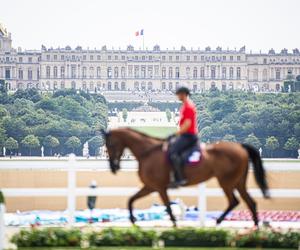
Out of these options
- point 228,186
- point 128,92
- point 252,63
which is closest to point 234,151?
point 228,186

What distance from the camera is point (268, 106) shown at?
262 feet

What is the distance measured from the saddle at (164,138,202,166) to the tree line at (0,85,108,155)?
54815 mm

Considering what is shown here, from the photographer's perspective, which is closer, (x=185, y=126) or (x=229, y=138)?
(x=185, y=126)

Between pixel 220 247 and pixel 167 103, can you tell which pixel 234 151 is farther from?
pixel 167 103

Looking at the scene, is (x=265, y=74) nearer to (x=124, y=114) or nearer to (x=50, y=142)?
(x=124, y=114)

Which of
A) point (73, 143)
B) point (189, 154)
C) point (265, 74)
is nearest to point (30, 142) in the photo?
point (73, 143)

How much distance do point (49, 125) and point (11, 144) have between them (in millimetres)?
5346

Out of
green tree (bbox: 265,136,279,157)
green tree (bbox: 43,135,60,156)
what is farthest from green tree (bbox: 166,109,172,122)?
green tree (bbox: 43,135,60,156)

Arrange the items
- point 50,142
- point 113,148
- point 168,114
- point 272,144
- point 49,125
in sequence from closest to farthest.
A: point 113,148 < point 50,142 < point 272,144 < point 49,125 < point 168,114

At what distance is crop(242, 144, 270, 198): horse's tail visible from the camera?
1277cm

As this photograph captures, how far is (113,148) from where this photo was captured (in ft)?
41.3

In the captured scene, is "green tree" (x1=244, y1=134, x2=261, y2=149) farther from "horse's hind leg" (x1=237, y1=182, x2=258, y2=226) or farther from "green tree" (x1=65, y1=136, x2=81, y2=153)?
"horse's hind leg" (x1=237, y1=182, x2=258, y2=226)

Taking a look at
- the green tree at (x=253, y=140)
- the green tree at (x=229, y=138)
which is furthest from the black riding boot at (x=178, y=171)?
the green tree at (x=229, y=138)

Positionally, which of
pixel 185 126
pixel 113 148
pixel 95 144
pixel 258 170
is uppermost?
pixel 185 126
